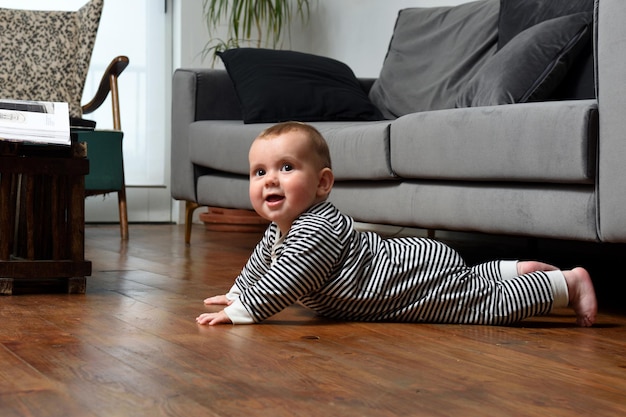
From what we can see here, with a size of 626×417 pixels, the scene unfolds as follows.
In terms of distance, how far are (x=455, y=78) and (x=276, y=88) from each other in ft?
1.96

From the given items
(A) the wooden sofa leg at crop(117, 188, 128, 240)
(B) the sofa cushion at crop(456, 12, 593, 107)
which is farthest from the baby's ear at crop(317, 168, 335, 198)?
(A) the wooden sofa leg at crop(117, 188, 128, 240)

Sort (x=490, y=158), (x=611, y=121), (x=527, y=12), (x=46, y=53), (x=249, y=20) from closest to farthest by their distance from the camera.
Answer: (x=611, y=121) < (x=490, y=158) < (x=527, y=12) < (x=46, y=53) < (x=249, y=20)

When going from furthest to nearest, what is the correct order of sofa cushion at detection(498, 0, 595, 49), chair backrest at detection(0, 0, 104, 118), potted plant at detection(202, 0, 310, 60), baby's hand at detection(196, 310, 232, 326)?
potted plant at detection(202, 0, 310, 60), chair backrest at detection(0, 0, 104, 118), sofa cushion at detection(498, 0, 595, 49), baby's hand at detection(196, 310, 232, 326)

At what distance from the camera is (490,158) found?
1941 millimetres

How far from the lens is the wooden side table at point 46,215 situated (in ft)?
6.32

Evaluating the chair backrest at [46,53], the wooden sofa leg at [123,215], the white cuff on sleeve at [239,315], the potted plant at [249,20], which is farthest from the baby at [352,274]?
the potted plant at [249,20]

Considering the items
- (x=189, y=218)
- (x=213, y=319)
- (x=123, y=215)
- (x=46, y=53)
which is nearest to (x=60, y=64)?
(x=46, y=53)

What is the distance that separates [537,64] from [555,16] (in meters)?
0.36

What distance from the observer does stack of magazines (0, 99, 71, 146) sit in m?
1.84

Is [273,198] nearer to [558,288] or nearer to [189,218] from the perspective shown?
[558,288]

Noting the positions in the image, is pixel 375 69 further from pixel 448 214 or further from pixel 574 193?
pixel 574 193

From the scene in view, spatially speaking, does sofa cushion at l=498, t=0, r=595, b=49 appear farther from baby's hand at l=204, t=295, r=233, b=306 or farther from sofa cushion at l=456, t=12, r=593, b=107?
baby's hand at l=204, t=295, r=233, b=306

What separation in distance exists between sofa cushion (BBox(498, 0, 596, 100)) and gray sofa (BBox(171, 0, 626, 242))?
0.02 meters

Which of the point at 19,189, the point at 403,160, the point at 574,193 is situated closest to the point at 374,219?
the point at 403,160
